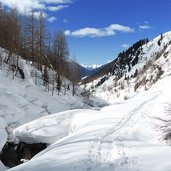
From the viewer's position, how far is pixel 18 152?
32.7 m

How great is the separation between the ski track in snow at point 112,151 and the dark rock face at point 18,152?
322 inches

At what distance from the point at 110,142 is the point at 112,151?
2.14 metres

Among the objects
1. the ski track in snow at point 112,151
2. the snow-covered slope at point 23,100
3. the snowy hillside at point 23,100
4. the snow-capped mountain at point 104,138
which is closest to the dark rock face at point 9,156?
the snowy hillside at point 23,100

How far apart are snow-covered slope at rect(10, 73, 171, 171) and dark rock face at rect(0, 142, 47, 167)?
1.00m

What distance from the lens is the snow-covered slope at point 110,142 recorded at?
15.0 meters

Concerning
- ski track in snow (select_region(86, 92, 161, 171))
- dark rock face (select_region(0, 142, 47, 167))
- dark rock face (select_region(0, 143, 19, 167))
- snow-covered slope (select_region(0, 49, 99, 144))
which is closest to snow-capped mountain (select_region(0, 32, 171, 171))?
ski track in snow (select_region(86, 92, 161, 171))

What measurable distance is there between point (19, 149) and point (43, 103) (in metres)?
25.8

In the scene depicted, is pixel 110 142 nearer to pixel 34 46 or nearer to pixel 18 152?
pixel 18 152

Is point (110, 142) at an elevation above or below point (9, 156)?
above

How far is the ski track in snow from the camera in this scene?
14758 mm

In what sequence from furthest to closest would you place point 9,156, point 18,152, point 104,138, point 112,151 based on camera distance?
point 9,156 → point 18,152 → point 104,138 → point 112,151

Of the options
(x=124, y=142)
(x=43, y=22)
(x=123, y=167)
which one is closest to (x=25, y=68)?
(x=43, y=22)

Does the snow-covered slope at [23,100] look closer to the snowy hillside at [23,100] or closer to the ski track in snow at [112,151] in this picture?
the snowy hillside at [23,100]

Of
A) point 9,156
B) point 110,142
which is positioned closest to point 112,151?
point 110,142
